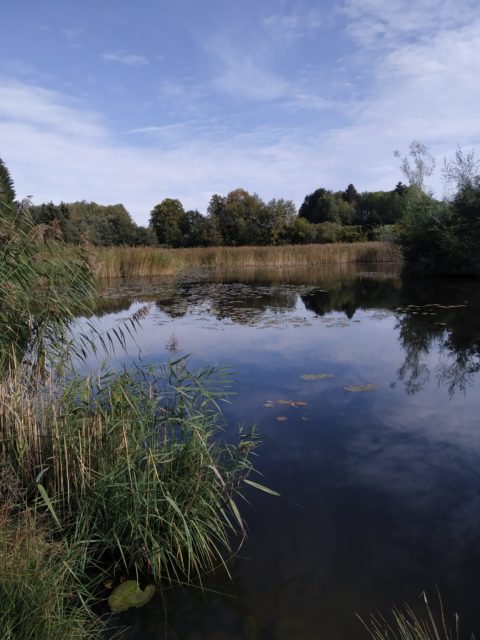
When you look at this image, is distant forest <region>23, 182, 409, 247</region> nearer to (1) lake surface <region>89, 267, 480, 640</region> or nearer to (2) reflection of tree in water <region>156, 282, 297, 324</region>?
(2) reflection of tree in water <region>156, 282, 297, 324</region>

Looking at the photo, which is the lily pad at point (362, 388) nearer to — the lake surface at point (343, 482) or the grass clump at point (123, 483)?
the lake surface at point (343, 482)

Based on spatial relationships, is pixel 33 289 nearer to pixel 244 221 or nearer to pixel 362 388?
pixel 362 388

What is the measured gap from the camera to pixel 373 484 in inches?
147

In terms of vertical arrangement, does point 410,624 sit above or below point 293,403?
below

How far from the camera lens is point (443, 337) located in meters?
8.88

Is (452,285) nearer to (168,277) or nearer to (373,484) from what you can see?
(168,277)

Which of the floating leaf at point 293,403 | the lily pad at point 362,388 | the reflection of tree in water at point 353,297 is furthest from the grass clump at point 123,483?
the reflection of tree in water at point 353,297

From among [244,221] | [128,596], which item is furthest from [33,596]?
[244,221]

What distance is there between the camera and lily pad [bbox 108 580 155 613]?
8.39ft

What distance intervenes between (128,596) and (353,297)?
13.7 metres

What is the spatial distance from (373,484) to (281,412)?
1629 millimetres

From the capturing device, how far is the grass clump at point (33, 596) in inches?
76.5

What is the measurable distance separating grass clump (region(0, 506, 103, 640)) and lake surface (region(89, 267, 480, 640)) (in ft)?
1.45

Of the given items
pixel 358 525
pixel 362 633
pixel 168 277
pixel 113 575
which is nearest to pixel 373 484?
pixel 358 525
